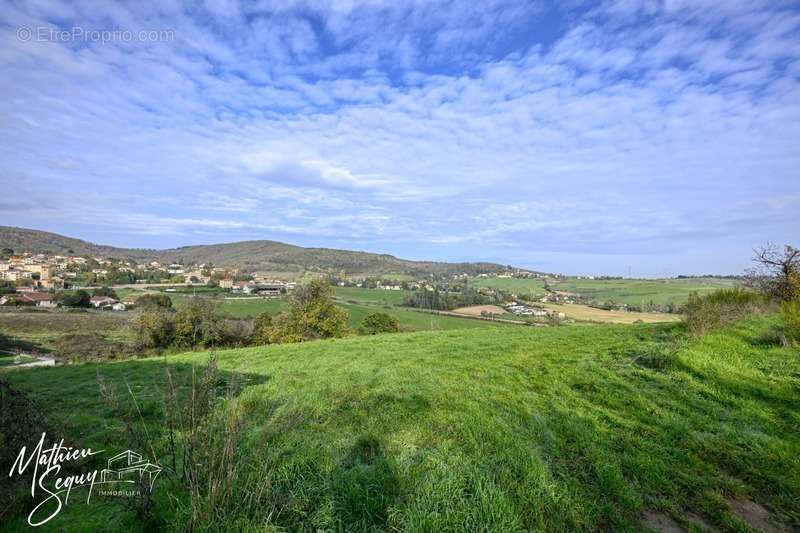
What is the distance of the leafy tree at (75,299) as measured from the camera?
5644 cm

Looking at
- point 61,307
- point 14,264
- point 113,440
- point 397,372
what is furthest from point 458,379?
point 14,264

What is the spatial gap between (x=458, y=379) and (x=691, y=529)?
512 centimetres

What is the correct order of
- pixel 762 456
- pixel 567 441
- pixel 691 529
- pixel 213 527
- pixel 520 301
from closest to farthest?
pixel 213 527, pixel 691 529, pixel 762 456, pixel 567 441, pixel 520 301

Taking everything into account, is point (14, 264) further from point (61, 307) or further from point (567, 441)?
point (567, 441)

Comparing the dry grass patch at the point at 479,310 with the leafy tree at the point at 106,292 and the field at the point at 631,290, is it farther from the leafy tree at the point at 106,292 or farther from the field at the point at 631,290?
the leafy tree at the point at 106,292

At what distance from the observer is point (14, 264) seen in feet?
268

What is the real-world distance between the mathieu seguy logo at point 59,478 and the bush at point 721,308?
11.8m

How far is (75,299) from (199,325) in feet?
142

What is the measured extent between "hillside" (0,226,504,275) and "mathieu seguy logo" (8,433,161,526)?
331 feet

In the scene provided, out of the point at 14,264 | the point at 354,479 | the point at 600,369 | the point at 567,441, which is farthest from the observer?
the point at 14,264

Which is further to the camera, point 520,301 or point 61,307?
point 520,301

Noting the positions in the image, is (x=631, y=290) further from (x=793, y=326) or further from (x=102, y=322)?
→ (x=102, y=322)

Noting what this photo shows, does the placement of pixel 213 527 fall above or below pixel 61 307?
above

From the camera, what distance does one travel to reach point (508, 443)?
463cm
